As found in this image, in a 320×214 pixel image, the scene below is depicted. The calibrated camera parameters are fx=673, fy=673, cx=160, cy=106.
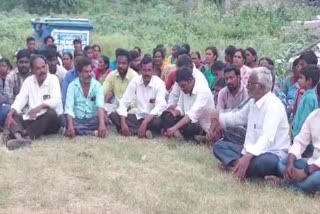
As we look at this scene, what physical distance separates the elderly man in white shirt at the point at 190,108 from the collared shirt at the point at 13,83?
2243 millimetres

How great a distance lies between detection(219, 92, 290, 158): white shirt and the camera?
6.27 meters

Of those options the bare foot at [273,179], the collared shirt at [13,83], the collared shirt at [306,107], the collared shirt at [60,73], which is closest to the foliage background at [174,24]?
the collared shirt at [60,73]

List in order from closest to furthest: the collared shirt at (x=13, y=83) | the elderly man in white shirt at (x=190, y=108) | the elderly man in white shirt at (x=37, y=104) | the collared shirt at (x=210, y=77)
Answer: the elderly man in white shirt at (x=190, y=108), the elderly man in white shirt at (x=37, y=104), the collared shirt at (x=13, y=83), the collared shirt at (x=210, y=77)

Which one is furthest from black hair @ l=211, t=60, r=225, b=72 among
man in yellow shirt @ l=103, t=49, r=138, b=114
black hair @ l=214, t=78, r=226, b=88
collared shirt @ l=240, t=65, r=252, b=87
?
man in yellow shirt @ l=103, t=49, r=138, b=114

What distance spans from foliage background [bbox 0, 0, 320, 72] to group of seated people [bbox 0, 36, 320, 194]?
3573 millimetres

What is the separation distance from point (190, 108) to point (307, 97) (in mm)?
1857

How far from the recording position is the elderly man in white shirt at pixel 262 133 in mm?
6270

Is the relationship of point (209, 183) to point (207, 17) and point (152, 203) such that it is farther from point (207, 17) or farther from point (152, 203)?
point (207, 17)

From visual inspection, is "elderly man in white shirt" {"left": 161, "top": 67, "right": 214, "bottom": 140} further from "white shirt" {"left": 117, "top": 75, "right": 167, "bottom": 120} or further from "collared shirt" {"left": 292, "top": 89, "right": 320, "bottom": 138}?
"collared shirt" {"left": 292, "top": 89, "right": 320, "bottom": 138}

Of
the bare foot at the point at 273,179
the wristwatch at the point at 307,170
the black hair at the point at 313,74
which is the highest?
the black hair at the point at 313,74

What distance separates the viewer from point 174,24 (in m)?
20.3

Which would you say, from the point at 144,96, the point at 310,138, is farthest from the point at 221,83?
the point at 310,138

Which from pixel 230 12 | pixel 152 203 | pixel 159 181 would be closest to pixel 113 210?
pixel 152 203

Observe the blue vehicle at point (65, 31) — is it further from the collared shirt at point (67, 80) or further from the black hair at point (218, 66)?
the black hair at point (218, 66)
